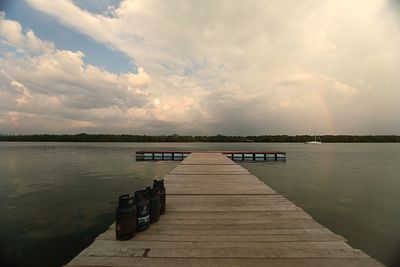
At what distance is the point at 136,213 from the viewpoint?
322 cm

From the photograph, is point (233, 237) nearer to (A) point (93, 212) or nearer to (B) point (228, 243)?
(B) point (228, 243)

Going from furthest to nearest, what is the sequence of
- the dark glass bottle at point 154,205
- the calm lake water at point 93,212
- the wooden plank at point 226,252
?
1. the calm lake water at point 93,212
2. the dark glass bottle at point 154,205
3. the wooden plank at point 226,252

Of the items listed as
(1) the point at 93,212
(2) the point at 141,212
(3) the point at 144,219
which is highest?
(2) the point at 141,212

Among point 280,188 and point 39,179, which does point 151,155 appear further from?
point 280,188

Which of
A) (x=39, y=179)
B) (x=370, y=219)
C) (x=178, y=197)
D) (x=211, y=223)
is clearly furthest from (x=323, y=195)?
(x=39, y=179)

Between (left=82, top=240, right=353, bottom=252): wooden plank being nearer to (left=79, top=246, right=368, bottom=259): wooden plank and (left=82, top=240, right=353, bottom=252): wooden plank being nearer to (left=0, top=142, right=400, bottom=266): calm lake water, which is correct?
(left=79, top=246, right=368, bottom=259): wooden plank

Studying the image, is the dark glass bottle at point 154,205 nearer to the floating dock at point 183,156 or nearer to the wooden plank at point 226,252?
the wooden plank at point 226,252

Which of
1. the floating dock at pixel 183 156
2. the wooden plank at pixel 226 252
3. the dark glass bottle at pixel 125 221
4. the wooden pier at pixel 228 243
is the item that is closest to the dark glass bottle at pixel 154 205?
the wooden pier at pixel 228 243

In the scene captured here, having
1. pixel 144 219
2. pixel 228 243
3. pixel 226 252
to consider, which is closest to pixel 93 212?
pixel 144 219

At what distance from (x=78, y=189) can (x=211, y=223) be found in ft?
36.6

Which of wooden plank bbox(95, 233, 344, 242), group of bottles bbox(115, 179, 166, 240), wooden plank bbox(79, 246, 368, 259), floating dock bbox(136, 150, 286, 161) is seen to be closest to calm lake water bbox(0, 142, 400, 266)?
group of bottles bbox(115, 179, 166, 240)

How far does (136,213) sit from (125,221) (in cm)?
22

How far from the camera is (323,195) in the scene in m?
11.6

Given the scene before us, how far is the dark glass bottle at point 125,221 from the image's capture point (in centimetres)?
303
